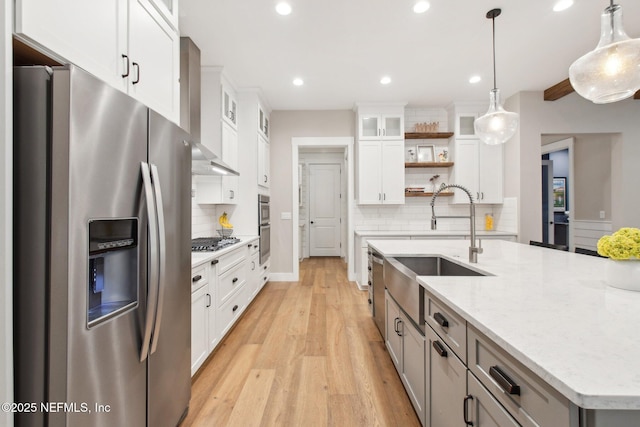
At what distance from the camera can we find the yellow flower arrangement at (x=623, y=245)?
1102 mm

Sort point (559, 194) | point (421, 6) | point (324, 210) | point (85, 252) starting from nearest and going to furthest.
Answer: point (85, 252) → point (421, 6) → point (559, 194) → point (324, 210)

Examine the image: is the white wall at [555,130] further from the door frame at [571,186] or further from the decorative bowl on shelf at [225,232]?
the decorative bowl on shelf at [225,232]

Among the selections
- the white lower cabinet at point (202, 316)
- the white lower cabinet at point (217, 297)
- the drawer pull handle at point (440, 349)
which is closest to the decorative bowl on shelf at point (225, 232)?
the white lower cabinet at point (217, 297)

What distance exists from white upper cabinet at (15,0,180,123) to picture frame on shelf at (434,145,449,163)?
3.99 m

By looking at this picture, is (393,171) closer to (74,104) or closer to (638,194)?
(638,194)

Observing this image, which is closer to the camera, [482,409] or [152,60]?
[482,409]

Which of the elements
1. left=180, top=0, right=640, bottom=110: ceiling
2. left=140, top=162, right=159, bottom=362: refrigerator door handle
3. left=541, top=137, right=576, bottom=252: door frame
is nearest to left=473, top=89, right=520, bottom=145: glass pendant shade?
left=180, top=0, right=640, bottom=110: ceiling

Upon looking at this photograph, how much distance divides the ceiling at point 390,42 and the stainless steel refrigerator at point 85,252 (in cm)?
187

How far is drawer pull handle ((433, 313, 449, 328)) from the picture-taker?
117 centimetres

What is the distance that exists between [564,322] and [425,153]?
4.17m

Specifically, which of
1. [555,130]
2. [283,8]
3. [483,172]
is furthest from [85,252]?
[555,130]

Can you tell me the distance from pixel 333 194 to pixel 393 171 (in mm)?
2797

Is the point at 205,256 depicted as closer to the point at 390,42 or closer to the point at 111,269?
the point at 111,269

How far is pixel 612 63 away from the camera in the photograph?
1.50m
